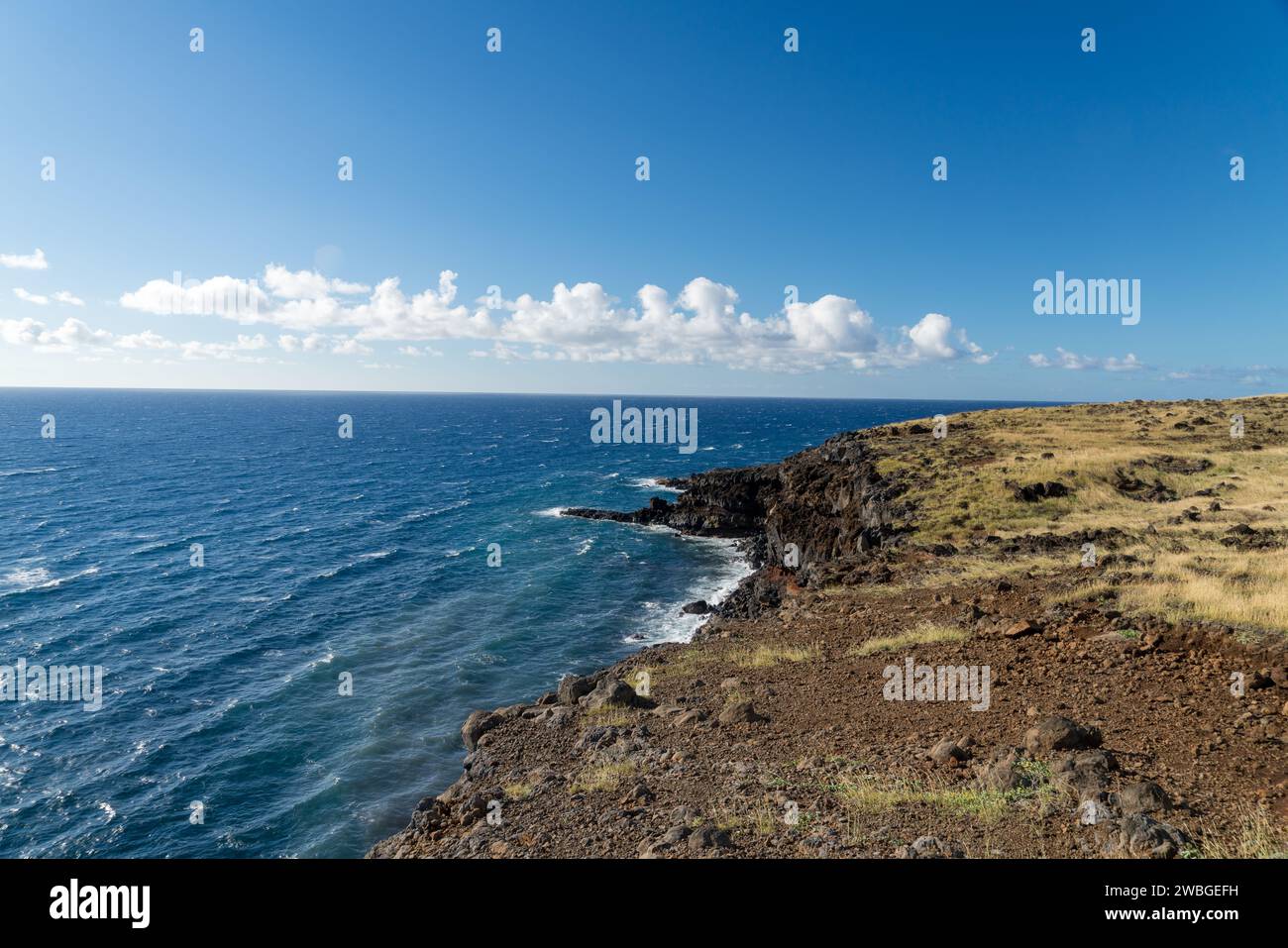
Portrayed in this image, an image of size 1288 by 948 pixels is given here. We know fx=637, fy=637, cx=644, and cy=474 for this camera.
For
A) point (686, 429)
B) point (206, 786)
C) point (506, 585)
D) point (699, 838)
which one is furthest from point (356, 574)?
point (686, 429)

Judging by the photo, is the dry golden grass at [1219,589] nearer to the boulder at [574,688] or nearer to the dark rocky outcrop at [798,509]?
the dark rocky outcrop at [798,509]

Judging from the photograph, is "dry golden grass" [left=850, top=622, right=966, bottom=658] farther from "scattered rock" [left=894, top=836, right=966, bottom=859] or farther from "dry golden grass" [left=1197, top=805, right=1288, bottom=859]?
"scattered rock" [left=894, top=836, right=966, bottom=859]

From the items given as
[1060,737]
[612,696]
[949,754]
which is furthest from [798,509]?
[1060,737]

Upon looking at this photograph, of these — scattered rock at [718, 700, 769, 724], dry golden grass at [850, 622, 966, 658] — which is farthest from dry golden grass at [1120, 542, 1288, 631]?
scattered rock at [718, 700, 769, 724]

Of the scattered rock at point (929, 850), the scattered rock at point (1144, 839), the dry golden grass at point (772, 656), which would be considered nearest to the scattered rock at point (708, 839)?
the scattered rock at point (929, 850)

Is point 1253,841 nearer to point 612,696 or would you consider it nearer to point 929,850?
point 929,850

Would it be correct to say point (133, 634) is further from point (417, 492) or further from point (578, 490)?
point (578, 490)

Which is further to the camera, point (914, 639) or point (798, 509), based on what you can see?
point (798, 509)
